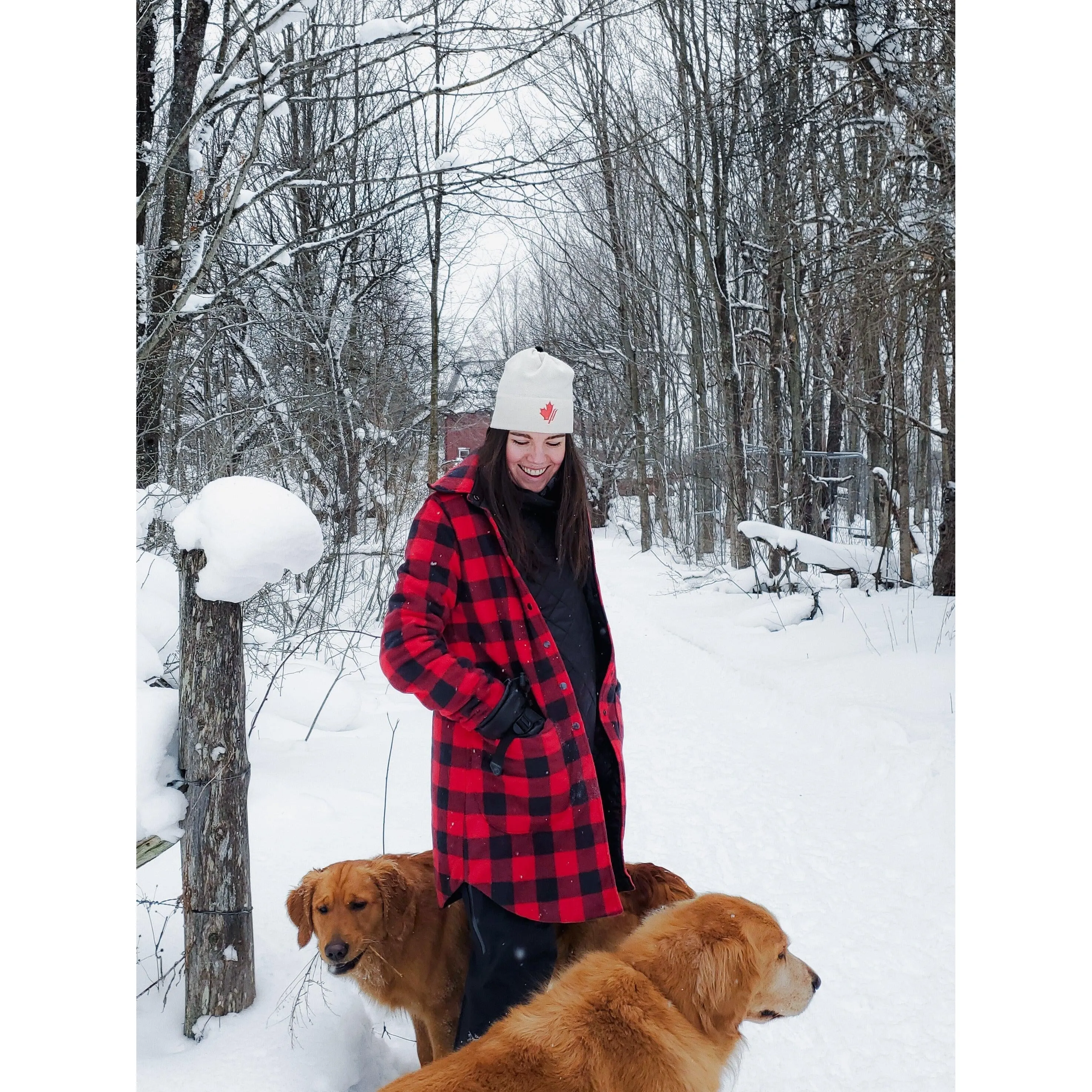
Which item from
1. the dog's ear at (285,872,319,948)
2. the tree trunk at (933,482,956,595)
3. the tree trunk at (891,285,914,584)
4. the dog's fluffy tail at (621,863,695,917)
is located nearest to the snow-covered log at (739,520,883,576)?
the tree trunk at (891,285,914,584)

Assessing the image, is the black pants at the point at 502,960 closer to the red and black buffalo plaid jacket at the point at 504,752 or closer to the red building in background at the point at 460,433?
the red and black buffalo plaid jacket at the point at 504,752

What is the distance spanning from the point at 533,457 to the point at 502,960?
1221mm

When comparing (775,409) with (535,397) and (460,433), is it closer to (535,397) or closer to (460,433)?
(460,433)

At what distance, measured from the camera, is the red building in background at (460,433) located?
9.59 ft

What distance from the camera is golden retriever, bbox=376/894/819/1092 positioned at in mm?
1396

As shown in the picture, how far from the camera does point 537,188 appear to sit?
330 centimetres

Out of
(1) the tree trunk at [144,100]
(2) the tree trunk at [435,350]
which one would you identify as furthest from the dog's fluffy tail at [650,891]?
(2) the tree trunk at [435,350]

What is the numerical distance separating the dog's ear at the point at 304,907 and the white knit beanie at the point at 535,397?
1303 mm

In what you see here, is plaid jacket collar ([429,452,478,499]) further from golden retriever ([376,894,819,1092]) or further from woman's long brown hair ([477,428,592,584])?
golden retriever ([376,894,819,1092])

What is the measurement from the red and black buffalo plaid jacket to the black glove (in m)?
0.04
